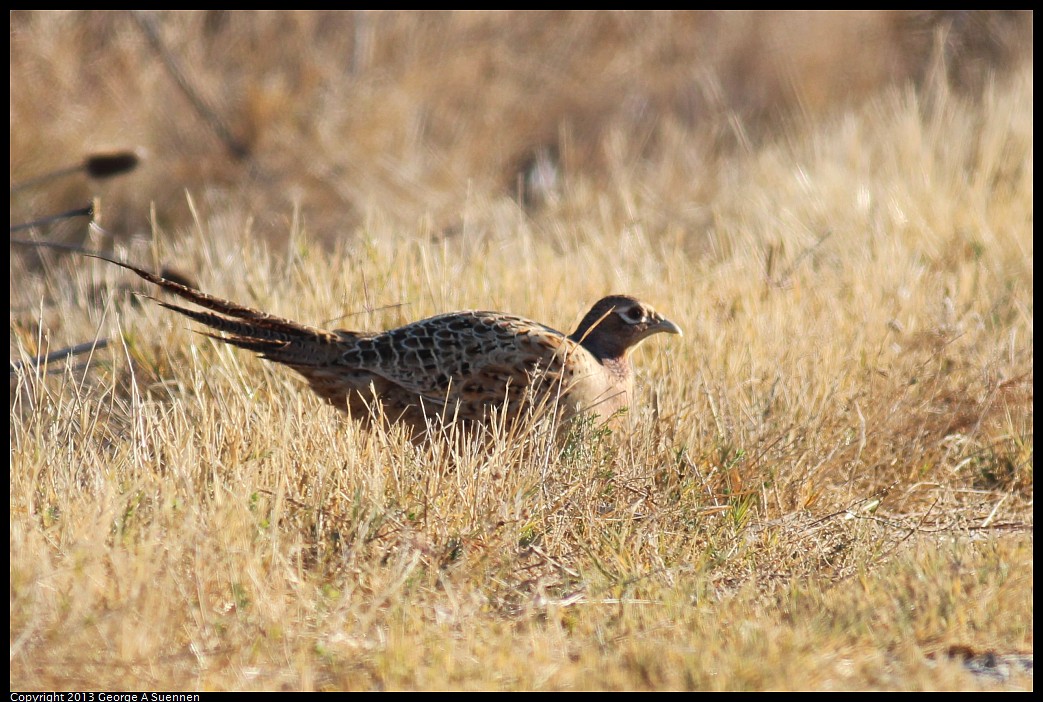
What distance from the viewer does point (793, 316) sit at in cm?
605

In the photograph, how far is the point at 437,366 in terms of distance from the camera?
4.95 metres

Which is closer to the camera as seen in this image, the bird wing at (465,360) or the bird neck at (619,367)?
the bird wing at (465,360)

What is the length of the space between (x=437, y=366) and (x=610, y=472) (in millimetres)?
871

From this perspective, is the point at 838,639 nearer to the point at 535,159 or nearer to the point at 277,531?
the point at 277,531

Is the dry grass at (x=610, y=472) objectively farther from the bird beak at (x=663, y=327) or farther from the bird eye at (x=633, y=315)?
the bird eye at (x=633, y=315)

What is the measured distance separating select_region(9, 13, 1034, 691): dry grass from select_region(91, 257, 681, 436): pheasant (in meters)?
0.19

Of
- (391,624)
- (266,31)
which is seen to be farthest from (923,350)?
(266,31)

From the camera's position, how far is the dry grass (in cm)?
348

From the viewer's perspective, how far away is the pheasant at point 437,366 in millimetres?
4906

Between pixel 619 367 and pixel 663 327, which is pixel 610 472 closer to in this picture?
pixel 619 367

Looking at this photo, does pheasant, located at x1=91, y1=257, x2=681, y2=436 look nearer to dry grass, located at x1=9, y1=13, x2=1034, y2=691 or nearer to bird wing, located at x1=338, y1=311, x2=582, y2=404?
bird wing, located at x1=338, y1=311, x2=582, y2=404

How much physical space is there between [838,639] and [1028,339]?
10.7ft

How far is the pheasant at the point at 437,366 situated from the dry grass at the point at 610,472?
0.61 ft

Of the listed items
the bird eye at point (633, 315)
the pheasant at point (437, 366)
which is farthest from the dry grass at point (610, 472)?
the bird eye at point (633, 315)
